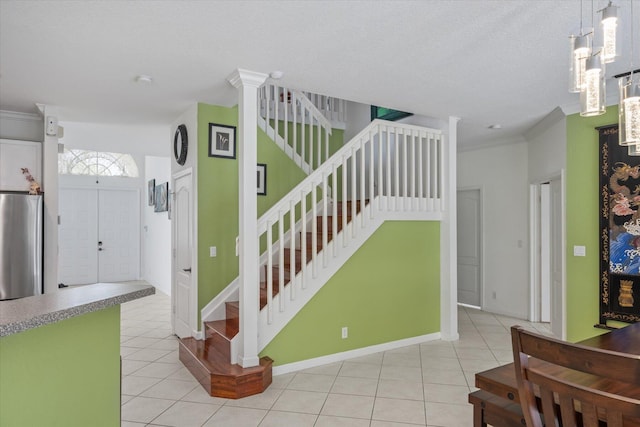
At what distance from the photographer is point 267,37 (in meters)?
2.62

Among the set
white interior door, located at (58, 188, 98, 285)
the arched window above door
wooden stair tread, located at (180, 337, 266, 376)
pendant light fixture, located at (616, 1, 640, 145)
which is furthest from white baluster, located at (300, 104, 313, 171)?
white interior door, located at (58, 188, 98, 285)

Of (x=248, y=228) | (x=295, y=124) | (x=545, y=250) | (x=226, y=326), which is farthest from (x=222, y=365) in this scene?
(x=545, y=250)

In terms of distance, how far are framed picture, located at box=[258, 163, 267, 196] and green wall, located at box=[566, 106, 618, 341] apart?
3.48m

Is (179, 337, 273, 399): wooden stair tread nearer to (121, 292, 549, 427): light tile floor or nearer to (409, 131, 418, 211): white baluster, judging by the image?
(121, 292, 549, 427): light tile floor

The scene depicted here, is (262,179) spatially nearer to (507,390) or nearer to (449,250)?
(449,250)

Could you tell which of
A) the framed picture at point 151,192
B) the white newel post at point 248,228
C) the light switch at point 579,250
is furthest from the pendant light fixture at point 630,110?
the framed picture at point 151,192

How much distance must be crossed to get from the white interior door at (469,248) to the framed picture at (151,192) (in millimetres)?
6210

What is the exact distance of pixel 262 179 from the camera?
15.5 feet

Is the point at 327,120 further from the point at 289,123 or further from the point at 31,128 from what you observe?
the point at 31,128

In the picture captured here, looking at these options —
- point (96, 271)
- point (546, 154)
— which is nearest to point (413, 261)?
point (546, 154)

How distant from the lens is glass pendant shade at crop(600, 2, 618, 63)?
5.21 ft

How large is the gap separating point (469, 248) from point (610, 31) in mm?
5267

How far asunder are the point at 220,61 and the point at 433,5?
5.35 ft

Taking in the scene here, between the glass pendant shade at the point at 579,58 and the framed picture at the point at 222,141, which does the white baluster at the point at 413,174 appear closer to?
the framed picture at the point at 222,141
